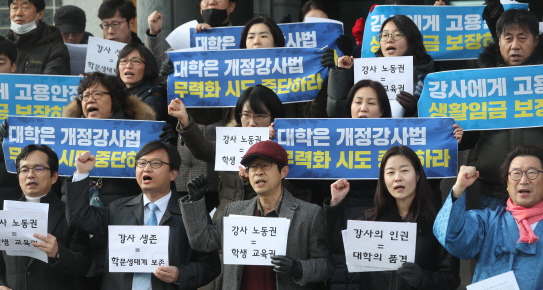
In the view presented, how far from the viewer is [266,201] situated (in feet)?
19.1

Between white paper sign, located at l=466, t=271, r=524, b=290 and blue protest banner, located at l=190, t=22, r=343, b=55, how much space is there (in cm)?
405

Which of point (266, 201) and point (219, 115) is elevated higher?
point (219, 115)

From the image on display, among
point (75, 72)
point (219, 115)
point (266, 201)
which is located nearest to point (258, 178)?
point (266, 201)

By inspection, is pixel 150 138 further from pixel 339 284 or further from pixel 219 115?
pixel 339 284

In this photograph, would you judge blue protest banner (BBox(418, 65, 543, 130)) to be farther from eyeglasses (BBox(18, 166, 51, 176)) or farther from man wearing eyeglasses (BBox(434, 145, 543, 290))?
eyeglasses (BBox(18, 166, 51, 176))

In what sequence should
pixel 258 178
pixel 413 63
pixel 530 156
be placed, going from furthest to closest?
pixel 413 63 → pixel 258 178 → pixel 530 156

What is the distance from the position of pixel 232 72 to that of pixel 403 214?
286cm

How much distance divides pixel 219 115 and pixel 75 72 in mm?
2360

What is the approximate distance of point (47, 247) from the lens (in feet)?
19.3

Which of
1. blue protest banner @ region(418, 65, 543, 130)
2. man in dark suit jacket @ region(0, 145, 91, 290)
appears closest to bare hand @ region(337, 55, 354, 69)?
blue protest banner @ region(418, 65, 543, 130)

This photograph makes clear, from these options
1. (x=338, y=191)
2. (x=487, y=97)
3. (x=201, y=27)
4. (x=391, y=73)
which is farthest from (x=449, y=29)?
(x=338, y=191)

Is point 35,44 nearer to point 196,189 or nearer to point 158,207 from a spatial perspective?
point 158,207

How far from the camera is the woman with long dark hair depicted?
547 centimetres

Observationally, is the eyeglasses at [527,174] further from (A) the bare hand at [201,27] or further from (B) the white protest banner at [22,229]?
(A) the bare hand at [201,27]
